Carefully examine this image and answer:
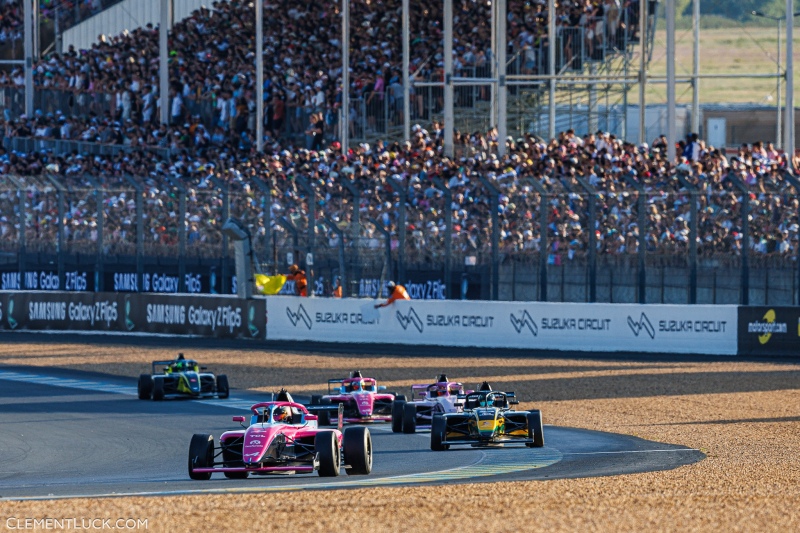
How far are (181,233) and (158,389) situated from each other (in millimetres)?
9676

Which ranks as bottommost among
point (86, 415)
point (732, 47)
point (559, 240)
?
point (86, 415)

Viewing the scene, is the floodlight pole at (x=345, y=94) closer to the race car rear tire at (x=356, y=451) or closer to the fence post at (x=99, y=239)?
the fence post at (x=99, y=239)

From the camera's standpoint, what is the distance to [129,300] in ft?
105

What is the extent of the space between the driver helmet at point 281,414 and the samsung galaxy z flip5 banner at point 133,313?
16739 mm

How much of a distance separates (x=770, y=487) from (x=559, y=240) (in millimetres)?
13886

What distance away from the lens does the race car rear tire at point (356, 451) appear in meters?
13.0

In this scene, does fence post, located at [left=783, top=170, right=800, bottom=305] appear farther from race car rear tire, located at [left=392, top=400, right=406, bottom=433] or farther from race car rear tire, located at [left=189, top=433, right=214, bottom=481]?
race car rear tire, located at [left=189, top=433, right=214, bottom=481]

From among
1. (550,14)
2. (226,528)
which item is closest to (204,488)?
(226,528)

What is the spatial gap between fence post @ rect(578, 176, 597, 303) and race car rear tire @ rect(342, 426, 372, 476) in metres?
12.7

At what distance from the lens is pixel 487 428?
15375 millimetres

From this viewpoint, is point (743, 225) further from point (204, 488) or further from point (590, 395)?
point (204, 488)

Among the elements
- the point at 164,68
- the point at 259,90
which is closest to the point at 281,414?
the point at 259,90

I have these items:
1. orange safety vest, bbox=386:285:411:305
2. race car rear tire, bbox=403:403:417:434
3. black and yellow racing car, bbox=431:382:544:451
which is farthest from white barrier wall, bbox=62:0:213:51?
black and yellow racing car, bbox=431:382:544:451

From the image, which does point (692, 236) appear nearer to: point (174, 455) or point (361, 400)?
point (361, 400)
